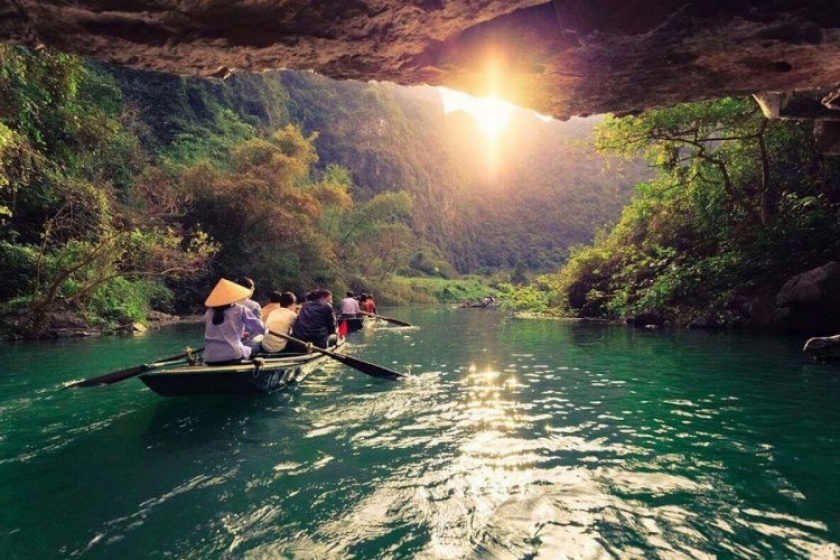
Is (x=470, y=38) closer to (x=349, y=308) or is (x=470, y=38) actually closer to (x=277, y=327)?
(x=277, y=327)

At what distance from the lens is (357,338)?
13.1 m

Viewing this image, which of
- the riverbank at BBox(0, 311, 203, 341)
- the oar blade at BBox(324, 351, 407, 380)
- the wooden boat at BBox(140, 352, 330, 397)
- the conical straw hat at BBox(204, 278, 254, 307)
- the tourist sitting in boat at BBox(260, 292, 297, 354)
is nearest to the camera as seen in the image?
the wooden boat at BBox(140, 352, 330, 397)

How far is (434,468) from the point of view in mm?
3803

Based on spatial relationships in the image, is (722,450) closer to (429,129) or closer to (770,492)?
(770,492)

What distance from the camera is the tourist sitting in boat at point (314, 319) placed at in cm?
812

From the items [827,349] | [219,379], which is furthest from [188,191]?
[827,349]

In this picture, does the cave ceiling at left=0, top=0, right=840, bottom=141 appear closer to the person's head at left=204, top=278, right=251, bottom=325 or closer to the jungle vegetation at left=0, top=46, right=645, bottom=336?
the person's head at left=204, top=278, right=251, bottom=325

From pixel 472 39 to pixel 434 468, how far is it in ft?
10.9

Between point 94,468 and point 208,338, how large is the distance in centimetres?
216

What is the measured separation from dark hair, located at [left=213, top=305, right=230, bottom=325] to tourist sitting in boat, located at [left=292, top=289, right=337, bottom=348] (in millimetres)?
2396

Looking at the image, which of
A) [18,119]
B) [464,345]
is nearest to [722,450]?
[464,345]

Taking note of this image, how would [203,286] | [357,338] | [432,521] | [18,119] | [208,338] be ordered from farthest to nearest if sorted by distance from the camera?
[203,286], [357,338], [18,119], [208,338], [432,521]

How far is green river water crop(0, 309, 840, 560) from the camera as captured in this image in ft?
8.95

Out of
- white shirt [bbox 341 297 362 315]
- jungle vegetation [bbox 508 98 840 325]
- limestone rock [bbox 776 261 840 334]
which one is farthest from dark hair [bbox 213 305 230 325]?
limestone rock [bbox 776 261 840 334]
